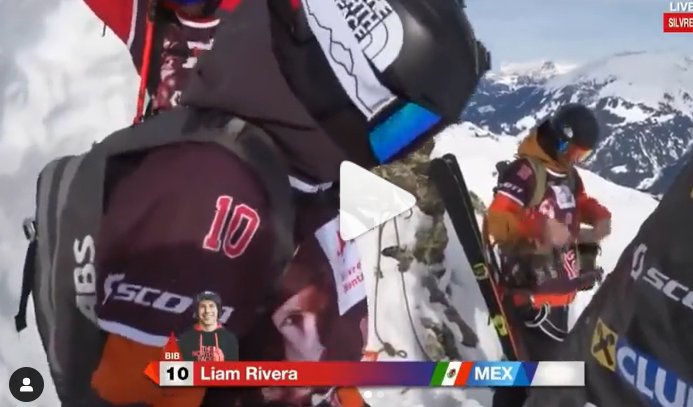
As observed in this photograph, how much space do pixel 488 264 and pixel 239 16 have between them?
Answer: 0.59 m

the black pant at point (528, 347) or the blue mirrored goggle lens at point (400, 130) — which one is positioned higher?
the blue mirrored goggle lens at point (400, 130)

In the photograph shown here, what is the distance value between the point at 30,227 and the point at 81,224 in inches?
3.7

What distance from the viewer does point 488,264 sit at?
144 centimetres

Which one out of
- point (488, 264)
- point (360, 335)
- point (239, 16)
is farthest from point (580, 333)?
point (239, 16)

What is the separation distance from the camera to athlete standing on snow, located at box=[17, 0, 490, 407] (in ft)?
4.44

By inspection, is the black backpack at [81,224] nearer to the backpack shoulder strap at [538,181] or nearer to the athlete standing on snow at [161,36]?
the athlete standing on snow at [161,36]

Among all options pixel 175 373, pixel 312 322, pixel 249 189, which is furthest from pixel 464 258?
pixel 175 373

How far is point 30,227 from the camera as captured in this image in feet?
4.65

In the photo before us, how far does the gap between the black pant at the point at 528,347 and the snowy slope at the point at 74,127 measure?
14 cm

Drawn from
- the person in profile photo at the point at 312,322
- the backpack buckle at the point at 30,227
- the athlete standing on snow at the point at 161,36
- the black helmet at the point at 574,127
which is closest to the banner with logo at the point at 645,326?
the black helmet at the point at 574,127

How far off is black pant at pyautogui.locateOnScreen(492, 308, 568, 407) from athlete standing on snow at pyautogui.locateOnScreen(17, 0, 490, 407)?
26 centimetres

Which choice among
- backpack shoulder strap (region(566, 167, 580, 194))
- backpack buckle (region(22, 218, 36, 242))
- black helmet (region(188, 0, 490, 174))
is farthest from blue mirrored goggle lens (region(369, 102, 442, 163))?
backpack buckle (region(22, 218, 36, 242))

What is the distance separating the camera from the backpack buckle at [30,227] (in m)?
1.42

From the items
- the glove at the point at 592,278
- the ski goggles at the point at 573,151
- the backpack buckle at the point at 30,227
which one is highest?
the backpack buckle at the point at 30,227
